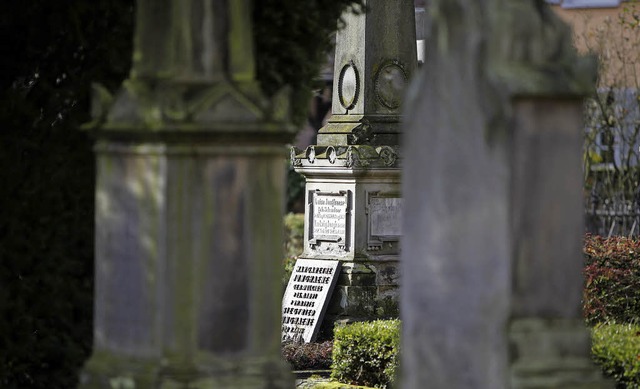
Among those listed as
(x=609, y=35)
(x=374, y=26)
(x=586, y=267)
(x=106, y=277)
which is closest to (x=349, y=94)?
(x=374, y=26)

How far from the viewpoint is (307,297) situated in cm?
1556

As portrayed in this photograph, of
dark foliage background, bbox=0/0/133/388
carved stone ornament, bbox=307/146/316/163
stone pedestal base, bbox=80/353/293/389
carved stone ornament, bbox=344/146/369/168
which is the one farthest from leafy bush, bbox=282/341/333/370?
stone pedestal base, bbox=80/353/293/389

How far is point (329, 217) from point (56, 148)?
7720mm

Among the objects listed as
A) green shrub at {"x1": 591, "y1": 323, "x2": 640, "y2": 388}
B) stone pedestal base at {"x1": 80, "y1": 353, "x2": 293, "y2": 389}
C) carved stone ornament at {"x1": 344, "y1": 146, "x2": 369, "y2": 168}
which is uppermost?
carved stone ornament at {"x1": 344, "y1": 146, "x2": 369, "y2": 168}

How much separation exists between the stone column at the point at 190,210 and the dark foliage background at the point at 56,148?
3.75 ft

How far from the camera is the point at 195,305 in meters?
6.55

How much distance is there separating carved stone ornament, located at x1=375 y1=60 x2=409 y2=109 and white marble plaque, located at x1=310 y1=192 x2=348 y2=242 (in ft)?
3.42

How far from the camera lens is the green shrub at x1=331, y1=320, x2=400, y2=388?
12203 mm

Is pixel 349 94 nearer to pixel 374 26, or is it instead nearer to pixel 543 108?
pixel 374 26

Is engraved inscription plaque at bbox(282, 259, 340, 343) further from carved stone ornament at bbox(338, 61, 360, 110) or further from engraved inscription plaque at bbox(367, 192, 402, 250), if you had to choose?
carved stone ornament at bbox(338, 61, 360, 110)

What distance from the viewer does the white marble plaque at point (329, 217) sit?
51.1 feet

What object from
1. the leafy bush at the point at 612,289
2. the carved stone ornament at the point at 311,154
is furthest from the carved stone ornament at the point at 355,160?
the leafy bush at the point at 612,289

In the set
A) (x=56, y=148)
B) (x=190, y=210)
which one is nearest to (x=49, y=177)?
(x=56, y=148)

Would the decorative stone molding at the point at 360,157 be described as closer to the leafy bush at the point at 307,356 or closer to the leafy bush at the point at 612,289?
the leafy bush at the point at 307,356
